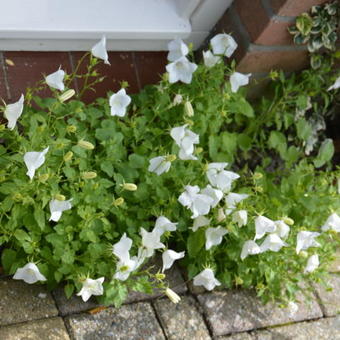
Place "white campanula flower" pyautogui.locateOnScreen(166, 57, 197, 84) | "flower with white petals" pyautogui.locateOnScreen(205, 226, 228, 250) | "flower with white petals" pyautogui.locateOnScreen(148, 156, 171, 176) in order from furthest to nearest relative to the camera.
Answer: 1. "white campanula flower" pyautogui.locateOnScreen(166, 57, 197, 84)
2. "flower with white petals" pyautogui.locateOnScreen(205, 226, 228, 250)
3. "flower with white petals" pyautogui.locateOnScreen(148, 156, 171, 176)

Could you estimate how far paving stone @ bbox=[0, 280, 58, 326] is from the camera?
2.13 metres

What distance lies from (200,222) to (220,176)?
171 mm

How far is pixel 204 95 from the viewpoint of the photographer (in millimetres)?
2473

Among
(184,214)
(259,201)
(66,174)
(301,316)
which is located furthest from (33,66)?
(301,316)

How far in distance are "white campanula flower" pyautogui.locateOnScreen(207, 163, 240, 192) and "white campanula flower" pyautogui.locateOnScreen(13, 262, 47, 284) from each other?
0.59 metres

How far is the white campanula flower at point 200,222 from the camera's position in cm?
226

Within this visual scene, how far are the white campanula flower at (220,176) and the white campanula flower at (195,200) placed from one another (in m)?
0.08

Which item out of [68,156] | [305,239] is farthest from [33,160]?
[305,239]

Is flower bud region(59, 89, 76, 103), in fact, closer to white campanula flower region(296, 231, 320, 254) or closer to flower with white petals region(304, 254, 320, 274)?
white campanula flower region(296, 231, 320, 254)

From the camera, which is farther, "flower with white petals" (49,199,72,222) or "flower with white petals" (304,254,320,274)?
"flower with white petals" (304,254,320,274)

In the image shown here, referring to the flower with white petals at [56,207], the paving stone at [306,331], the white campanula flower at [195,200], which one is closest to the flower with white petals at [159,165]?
the white campanula flower at [195,200]

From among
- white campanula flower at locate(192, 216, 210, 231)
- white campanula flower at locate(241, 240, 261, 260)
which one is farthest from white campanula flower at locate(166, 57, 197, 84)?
white campanula flower at locate(241, 240, 261, 260)

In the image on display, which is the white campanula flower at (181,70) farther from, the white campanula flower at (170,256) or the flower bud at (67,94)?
the white campanula flower at (170,256)

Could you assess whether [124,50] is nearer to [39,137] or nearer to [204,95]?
[204,95]
